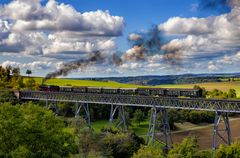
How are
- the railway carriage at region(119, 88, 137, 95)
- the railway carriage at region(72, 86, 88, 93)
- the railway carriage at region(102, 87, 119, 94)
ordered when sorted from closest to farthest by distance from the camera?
the railway carriage at region(119, 88, 137, 95) < the railway carriage at region(102, 87, 119, 94) < the railway carriage at region(72, 86, 88, 93)

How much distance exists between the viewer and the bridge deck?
48344mm

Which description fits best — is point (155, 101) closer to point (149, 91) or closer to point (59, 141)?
point (149, 91)

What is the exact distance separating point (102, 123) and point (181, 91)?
29.8 m

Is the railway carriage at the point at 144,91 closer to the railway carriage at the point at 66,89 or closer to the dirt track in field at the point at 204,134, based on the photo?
the dirt track in field at the point at 204,134

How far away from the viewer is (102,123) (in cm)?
8625

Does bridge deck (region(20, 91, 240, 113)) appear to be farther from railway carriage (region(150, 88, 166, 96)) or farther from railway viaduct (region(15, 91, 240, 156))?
railway carriage (region(150, 88, 166, 96))

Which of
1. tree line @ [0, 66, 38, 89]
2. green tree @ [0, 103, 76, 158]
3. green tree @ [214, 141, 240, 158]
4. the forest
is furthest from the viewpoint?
tree line @ [0, 66, 38, 89]

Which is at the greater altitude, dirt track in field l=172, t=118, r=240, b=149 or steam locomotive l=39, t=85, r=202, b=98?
steam locomotive l=39, t=85, r=202, b=98

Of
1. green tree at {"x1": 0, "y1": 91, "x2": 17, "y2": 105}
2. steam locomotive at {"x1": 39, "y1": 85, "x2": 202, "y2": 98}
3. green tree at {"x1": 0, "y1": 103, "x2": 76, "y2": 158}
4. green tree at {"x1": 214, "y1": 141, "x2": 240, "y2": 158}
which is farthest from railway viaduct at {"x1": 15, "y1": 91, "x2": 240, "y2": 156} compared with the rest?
green tree at {"x1": 0, "y1": 103, "x2": 76, "y2": 158}

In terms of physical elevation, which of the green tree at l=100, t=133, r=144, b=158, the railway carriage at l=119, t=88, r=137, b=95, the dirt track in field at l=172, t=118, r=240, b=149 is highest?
the railway carriage at l=119, t=88, r=137, b=95

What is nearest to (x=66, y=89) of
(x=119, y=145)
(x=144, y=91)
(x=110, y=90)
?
(x=110, y=90)

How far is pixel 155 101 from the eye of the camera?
56219mm

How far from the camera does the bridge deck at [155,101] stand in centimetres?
4834

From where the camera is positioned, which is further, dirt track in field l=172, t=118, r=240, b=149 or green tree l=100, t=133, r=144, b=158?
dirt track in field l=172, t=118, r=240, b=149
